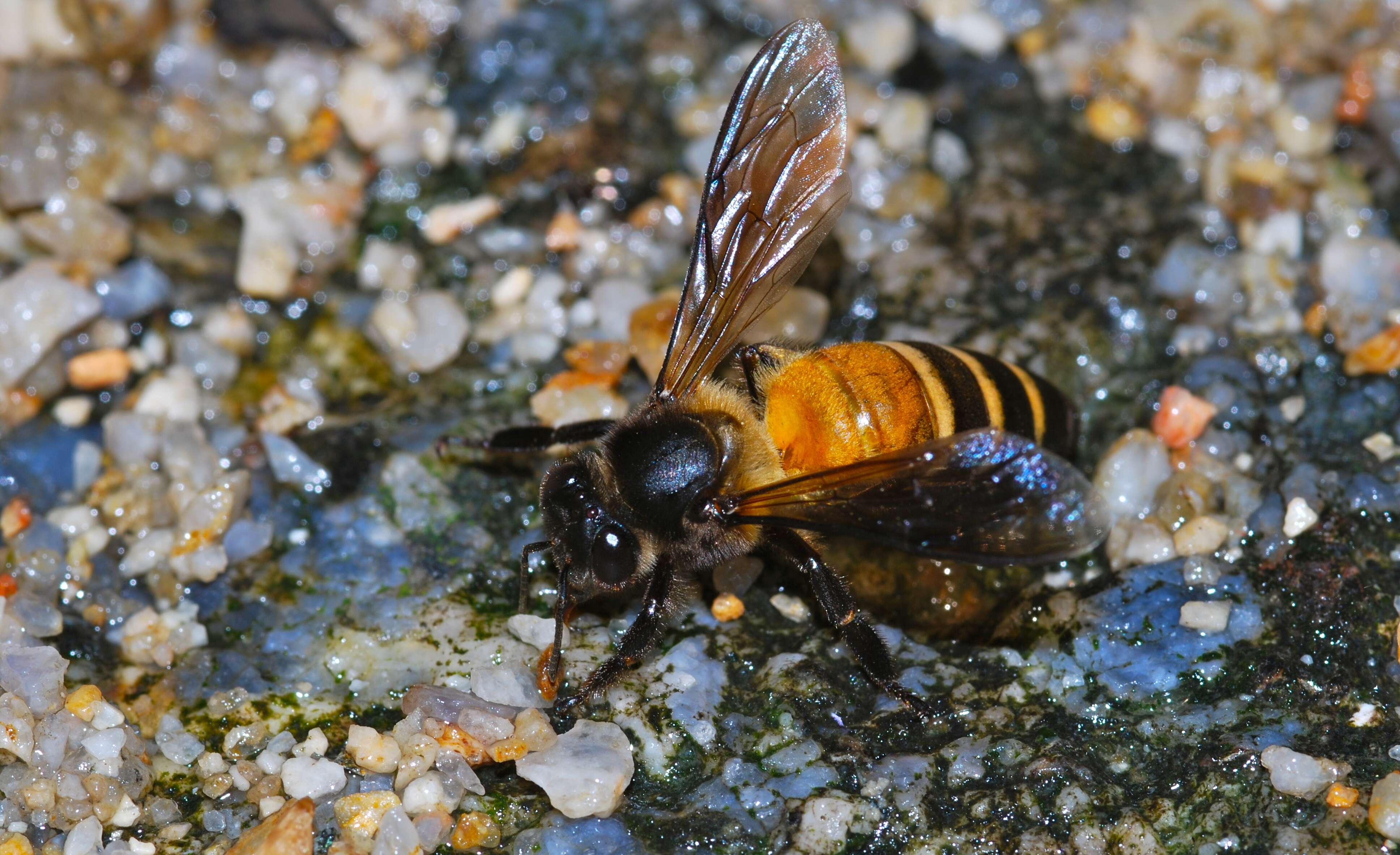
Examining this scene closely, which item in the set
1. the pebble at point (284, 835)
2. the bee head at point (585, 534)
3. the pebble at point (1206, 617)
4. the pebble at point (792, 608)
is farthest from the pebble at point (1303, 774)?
the pebble at point (284, 835)

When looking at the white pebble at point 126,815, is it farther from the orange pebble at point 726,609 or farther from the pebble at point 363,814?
the orange pebble at point 726,609

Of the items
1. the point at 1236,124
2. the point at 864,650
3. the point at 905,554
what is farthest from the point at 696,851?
the point at 1236,124

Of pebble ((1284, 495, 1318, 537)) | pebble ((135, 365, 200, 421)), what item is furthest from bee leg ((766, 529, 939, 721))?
pebble ((135, 365, 200, 421))

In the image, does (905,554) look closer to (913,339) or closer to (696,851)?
(913,339)

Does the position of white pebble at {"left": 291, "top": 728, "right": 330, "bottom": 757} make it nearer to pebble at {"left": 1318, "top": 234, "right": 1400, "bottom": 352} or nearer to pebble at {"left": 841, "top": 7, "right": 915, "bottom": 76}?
pebble at {"left": 841, "top": 7, "right": 915, "bottom": 76}

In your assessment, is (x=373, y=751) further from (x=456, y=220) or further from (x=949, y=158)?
(x=949, y=158)
